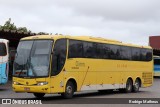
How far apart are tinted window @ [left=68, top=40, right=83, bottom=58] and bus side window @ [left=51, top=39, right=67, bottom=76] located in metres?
0.49

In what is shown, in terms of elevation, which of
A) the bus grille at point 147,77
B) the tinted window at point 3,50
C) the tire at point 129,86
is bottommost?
the tire at point 129,86

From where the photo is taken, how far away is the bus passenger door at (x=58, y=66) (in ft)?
58.3

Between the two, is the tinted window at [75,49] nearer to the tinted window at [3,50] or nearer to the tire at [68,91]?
the tire at [68,91]

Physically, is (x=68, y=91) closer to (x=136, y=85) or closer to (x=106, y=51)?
(x=106, y=51)

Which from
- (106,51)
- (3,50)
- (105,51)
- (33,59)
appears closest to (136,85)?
(106,51)

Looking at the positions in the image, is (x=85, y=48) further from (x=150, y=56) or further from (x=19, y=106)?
(x=150, y=56)

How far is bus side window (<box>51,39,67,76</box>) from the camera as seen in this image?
17.9 metres

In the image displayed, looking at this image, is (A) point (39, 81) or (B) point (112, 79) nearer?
(A) point (39, 81)

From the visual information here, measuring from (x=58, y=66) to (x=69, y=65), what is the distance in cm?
88

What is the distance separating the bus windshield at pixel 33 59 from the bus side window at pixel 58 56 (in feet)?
0.99

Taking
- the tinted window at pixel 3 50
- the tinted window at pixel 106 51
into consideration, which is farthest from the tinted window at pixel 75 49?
the tinted window at pixel 3 50

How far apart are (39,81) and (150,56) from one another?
12.4m

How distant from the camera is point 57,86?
17.9 m

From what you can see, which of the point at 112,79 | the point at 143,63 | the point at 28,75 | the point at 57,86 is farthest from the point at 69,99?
the point at 143,63
